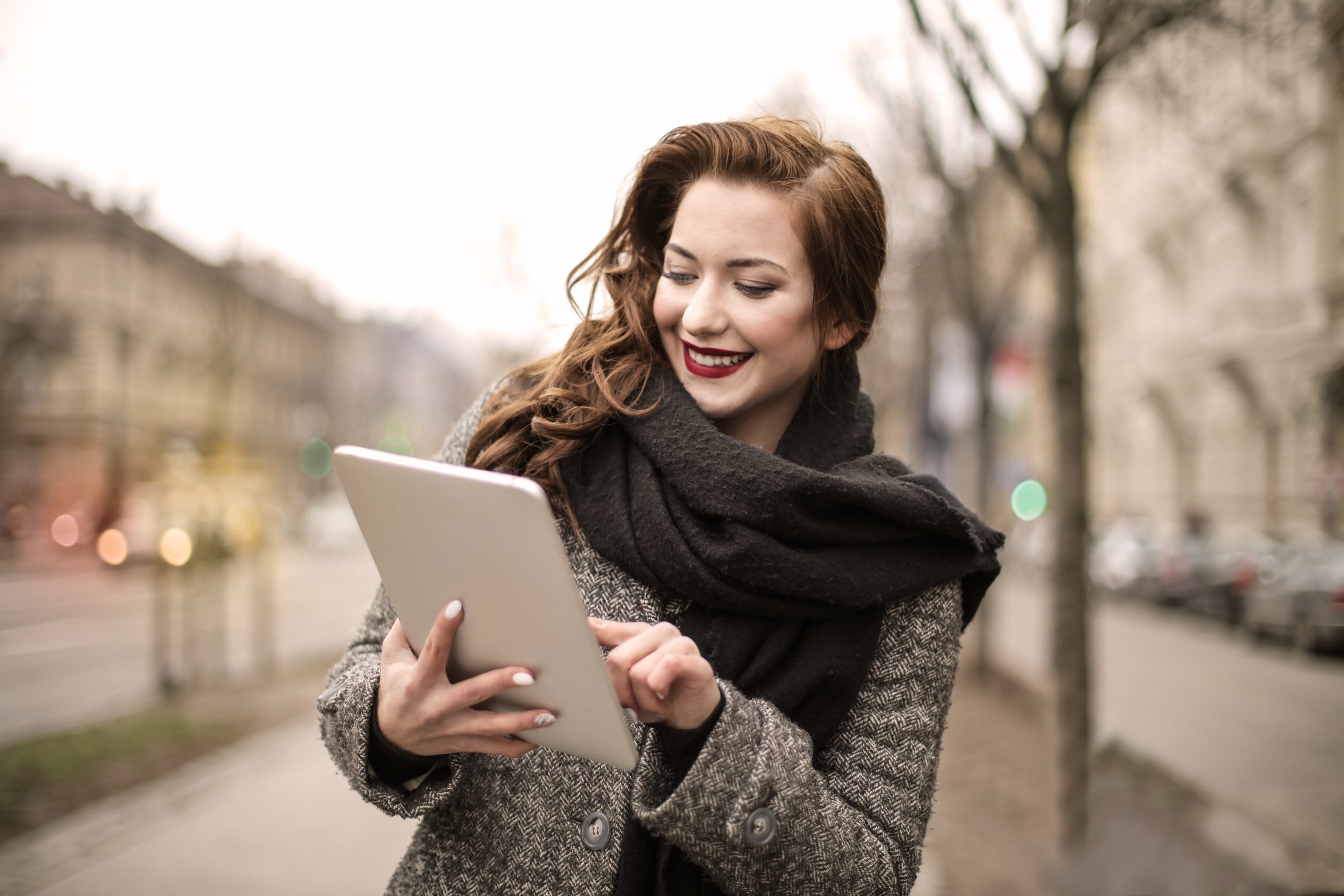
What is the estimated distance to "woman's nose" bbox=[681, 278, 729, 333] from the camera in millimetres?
1667

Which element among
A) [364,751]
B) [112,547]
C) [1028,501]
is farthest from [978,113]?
[1028,501]

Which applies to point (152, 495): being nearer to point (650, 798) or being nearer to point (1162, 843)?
point (1162, 843)

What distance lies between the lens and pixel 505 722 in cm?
133

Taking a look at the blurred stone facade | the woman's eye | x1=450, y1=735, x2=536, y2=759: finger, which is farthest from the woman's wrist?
the blurred stone facade

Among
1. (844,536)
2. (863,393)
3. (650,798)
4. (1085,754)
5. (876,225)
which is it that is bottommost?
(1085,754)

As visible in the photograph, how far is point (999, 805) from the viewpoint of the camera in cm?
647

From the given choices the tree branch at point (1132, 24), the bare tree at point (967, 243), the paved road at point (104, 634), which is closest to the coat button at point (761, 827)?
the tree branch at point (1132, 24)

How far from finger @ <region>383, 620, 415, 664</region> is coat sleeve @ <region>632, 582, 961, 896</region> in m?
0.37

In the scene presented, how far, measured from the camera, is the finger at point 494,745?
138 centimetres

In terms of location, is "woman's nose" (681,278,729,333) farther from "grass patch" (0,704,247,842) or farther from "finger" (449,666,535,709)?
"grass patch" (0,704,247,842)

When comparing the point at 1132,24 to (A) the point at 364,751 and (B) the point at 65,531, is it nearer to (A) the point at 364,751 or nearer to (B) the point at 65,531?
(A) the point at 364,751

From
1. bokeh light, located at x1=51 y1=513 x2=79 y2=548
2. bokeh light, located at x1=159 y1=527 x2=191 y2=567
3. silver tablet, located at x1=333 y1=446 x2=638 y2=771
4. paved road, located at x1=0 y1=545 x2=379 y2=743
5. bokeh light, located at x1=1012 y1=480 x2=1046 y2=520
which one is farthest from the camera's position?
bokeh light, located at x1=1012 y1=480 x2=1046 y2=520

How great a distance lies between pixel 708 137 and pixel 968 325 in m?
10.5

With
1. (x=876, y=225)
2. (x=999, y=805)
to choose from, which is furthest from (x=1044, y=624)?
(x=876, y=225)
